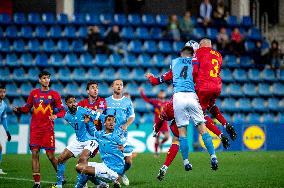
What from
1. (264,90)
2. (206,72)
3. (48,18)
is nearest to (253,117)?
(264,90)

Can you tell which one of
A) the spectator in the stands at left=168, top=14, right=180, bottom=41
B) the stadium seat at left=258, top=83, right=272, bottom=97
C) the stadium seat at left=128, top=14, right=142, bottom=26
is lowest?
the stadium seat at left=258, top=83, right=272, bottom=97

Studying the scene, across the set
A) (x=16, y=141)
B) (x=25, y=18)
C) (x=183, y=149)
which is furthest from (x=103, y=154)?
(x=25, y=18)

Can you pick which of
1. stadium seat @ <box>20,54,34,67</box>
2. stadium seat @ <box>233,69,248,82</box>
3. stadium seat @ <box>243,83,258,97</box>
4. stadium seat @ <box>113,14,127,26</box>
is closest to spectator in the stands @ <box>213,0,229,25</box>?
stadium seat @ <box>233,69,248,82</box>

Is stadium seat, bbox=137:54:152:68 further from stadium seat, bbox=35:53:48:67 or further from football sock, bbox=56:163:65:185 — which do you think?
football sock, bbox=56:163:65:185

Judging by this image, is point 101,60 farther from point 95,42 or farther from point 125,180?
point 125,180

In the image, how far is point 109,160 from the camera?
965 cm

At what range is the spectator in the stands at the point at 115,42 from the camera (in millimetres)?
25391

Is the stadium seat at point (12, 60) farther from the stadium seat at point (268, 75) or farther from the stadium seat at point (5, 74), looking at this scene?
the stadium seat at point (268, 75)

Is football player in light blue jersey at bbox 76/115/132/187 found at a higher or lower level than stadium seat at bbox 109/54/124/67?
lower

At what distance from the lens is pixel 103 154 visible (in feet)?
31.8

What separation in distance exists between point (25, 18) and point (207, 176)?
672 inches

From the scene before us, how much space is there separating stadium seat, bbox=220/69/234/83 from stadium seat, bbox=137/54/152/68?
3141 millimetres

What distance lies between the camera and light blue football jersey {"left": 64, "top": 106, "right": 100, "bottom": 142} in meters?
10.9

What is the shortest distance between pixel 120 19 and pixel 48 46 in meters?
3.57
